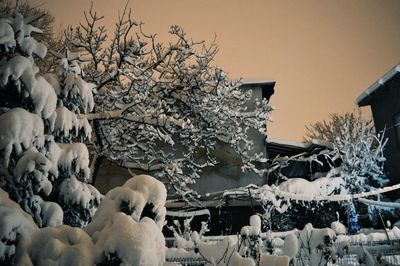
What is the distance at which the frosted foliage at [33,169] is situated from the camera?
388 centimetres

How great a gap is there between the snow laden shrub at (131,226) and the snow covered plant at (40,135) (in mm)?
1301

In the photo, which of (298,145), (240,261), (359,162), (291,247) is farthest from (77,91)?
(359,162)

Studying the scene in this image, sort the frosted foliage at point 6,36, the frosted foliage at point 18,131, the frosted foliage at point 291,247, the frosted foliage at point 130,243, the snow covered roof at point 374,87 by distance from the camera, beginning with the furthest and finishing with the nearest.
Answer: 1. the snow covered roof at point 374,87
2. the frosted foliage at point 291,247
3. the frosted foliage at point 6,36
4. the frosted foliage at point 18,131
5. the frosted foliage at point 130,243

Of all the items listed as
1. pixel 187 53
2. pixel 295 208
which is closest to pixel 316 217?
Answer: pixel 295 208

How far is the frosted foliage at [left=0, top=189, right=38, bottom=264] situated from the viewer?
9.71 ft

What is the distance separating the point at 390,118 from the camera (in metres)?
20.1

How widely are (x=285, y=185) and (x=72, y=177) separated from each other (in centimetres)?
1317

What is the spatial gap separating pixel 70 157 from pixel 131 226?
213cm

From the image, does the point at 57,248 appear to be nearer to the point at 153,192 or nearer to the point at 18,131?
the point at 153,192

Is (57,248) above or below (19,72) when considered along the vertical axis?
below

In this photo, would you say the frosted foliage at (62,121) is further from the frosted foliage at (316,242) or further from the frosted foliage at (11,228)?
the frosted foliage at (316,242)

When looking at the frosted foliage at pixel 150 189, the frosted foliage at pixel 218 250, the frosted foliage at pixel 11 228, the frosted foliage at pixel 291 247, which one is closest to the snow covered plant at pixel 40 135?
the frosted foliage at pixel 11 228

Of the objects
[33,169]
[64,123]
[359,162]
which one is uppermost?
[359,162]

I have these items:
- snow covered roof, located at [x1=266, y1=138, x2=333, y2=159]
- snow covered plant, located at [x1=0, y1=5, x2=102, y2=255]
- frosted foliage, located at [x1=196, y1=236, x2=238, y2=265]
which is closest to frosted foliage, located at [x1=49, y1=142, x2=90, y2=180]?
snow covered plant, located at [x1=0, y1=5, x2=102, y2=255]
